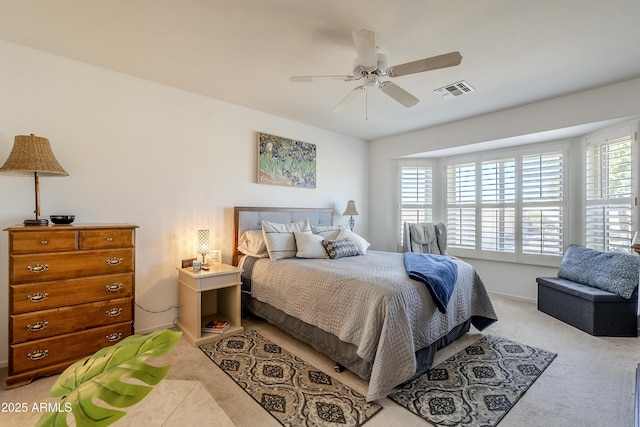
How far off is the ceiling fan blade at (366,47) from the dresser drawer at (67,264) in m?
2.47

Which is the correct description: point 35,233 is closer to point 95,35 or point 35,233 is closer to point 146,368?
point 95,35

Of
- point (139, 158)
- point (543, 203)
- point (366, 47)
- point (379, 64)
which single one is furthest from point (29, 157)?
point (543, 203)

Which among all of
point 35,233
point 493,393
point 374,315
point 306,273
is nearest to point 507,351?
point 493,393

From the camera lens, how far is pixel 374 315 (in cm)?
202

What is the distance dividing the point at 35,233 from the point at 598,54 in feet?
15.5

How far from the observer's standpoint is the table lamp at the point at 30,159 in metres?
2.14

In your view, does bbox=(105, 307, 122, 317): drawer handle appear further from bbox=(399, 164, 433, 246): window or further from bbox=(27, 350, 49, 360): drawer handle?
bbox=(399, 164, 433, 246): window

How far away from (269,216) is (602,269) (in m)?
3.91

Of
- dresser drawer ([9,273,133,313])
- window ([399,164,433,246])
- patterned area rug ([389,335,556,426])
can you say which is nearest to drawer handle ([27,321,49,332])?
dresser drawer ([9,273,133,313])

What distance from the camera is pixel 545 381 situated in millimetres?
2213

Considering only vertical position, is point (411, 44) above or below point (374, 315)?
above

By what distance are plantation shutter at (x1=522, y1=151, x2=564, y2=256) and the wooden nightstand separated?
Result: 13.2 feet

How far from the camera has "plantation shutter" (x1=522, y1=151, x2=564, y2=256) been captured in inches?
156

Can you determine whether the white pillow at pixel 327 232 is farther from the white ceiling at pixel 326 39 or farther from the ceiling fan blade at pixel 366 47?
the ceiling fan blade at pixel 366 47
